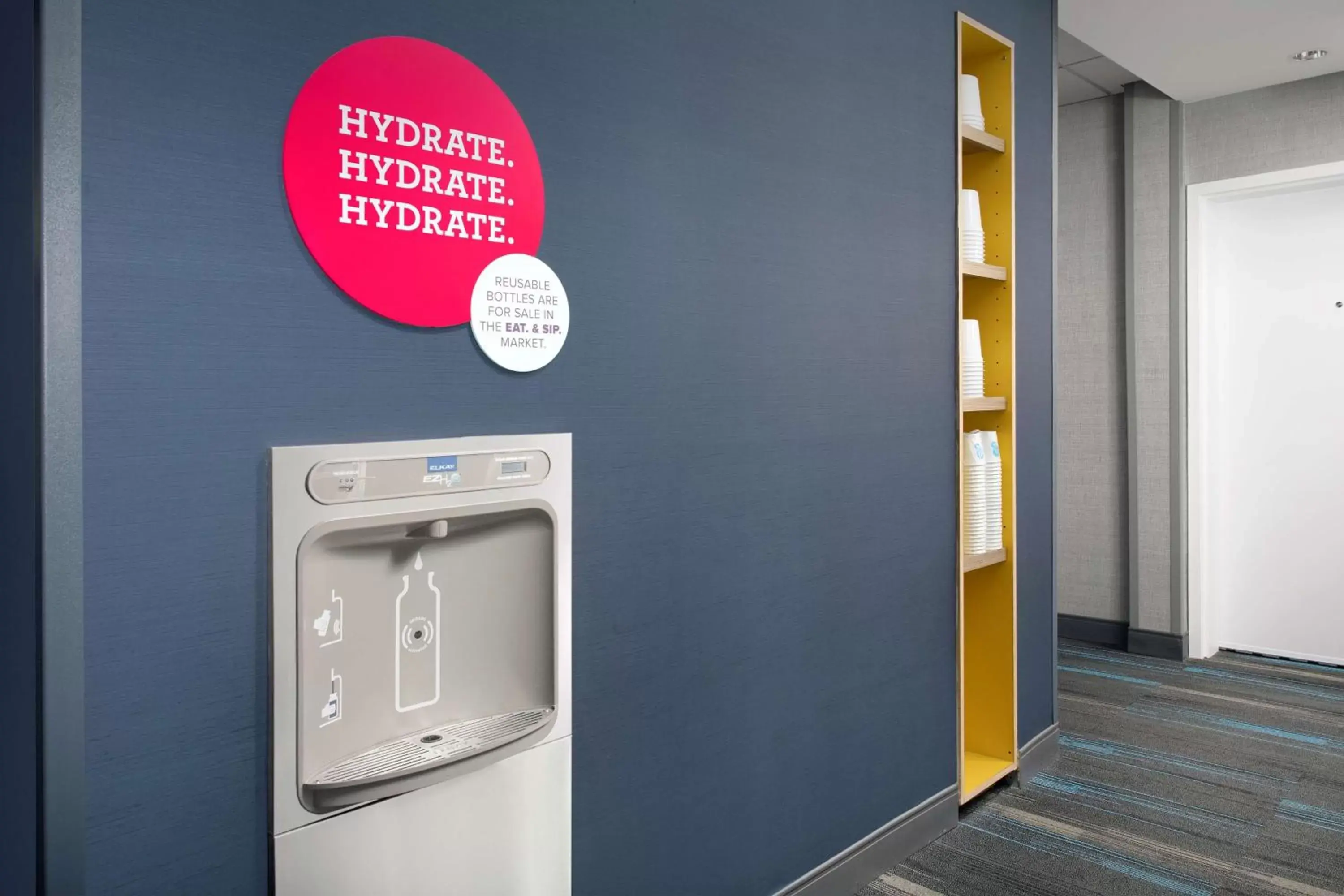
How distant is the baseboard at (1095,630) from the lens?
4.71 m

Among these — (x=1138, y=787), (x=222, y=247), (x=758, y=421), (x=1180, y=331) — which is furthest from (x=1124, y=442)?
(x=222, y=247)

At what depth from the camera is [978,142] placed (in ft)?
9.05

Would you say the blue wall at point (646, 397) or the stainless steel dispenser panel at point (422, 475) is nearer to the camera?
→ the blue wall at point (646, 397)

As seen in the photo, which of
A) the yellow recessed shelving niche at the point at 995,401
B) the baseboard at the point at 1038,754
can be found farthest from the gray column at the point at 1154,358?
the yellow recessed shelving niche at the point at 995,401

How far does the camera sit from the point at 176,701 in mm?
1219

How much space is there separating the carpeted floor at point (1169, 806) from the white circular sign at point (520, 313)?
1.64m

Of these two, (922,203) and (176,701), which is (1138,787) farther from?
(176,701)

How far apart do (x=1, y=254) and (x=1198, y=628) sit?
4.80m

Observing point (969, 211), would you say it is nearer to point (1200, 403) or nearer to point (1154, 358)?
point (1154, 358)

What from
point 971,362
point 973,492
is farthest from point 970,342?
point 973,492

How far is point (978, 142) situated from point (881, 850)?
1964 millimetres

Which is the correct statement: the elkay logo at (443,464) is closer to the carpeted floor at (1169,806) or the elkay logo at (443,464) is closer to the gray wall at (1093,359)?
the carpeted floor at (1169,806)

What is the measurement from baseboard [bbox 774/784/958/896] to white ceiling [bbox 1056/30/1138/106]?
2.92 m

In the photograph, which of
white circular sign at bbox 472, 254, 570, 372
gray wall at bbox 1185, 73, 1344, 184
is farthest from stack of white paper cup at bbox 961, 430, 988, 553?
gray wall at bbox 1185, 73, 1344, 184
